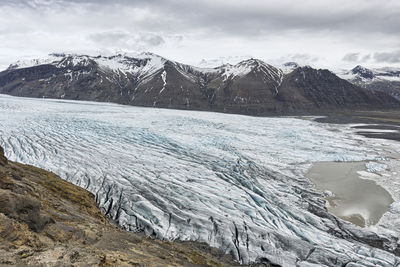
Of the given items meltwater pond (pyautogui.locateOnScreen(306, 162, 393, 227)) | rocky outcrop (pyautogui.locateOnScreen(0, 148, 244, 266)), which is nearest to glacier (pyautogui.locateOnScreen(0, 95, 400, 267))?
meltwater pond (pyautogui.locateOnScreen(306, 162, 393, 227))

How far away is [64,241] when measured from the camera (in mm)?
8719

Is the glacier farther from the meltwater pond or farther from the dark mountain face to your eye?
the dark mountain face

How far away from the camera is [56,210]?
38.2ft

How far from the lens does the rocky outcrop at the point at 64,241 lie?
7.09 meters

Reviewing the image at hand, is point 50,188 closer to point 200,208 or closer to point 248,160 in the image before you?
point 200,208

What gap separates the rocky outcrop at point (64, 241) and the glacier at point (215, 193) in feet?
6.37

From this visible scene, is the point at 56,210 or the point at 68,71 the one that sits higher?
the point at 68,71

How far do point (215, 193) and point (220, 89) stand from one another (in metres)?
159

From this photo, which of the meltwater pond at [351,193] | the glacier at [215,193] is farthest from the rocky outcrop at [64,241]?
the meltwater pond at [351,193]

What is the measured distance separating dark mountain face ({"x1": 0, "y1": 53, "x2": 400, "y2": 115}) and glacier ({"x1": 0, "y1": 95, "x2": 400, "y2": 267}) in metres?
114

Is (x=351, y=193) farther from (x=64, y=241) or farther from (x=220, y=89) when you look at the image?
(x=220, y=89)

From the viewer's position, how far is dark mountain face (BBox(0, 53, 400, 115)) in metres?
154

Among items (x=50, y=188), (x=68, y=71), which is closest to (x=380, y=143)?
(x=50, y=188)

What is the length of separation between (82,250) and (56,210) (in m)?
4.81
